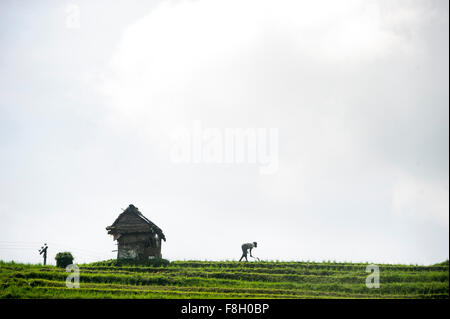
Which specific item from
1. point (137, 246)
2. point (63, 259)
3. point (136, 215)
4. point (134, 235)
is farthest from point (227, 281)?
point (63, 259)

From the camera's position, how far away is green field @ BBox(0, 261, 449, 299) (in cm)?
2378

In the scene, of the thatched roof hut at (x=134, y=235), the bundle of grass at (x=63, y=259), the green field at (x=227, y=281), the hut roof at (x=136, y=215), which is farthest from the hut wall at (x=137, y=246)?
the bundle of grass at (x=63, y=259)

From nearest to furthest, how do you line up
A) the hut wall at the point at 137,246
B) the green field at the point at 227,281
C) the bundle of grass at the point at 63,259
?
1. the green field at the point at 227,281
2. the bundle of grass at the point at 63,259
3. the hut wall at the point at 137,246

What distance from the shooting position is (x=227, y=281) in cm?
2897

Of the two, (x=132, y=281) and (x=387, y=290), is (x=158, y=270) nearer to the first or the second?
(x=132, y=281)

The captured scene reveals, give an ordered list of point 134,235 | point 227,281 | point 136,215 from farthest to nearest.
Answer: point 136,215
point 134,235
point 227,281

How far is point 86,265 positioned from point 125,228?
15.6ft

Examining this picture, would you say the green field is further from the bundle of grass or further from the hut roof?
the hut roof

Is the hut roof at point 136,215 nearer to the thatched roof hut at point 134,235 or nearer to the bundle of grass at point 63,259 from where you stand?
the thatched roof hut at point 134,235

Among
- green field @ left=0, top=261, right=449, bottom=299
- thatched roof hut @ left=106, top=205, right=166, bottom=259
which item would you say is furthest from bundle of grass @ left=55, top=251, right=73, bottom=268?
thatched roof hut @ left=106, top=205, right=166, bottom=259

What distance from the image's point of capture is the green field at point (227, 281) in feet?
78.0

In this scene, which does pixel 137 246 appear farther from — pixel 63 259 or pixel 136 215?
pixel 63 259

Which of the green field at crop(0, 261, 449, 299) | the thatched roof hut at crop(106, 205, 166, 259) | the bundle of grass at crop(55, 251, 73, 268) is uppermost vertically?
the thatched roof hut at crop(106, 205, 166, 259)
